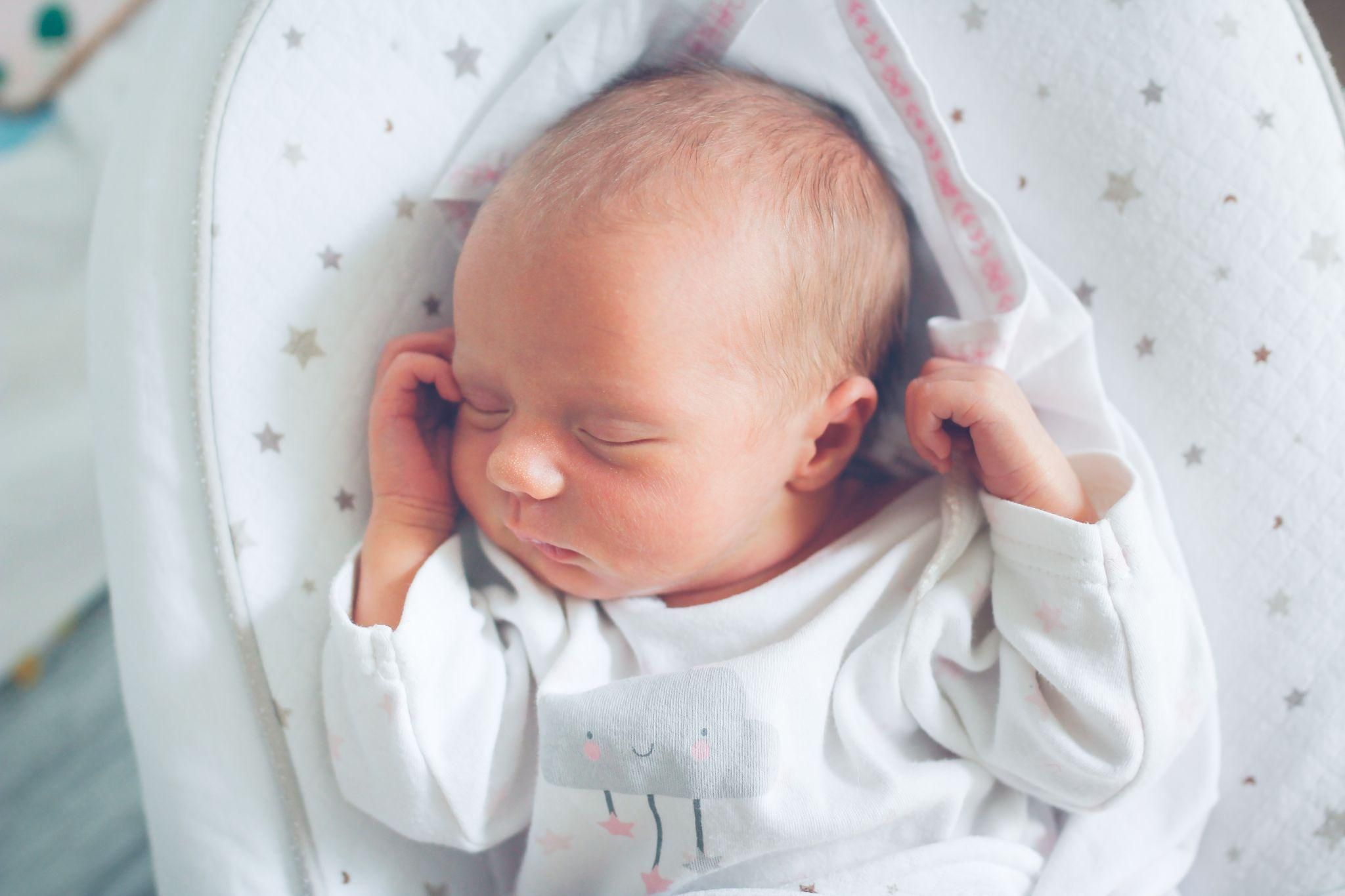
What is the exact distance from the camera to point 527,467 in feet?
2.55

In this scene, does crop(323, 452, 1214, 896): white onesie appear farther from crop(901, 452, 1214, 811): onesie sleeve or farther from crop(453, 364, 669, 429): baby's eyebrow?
crop(453, 364, 669, 429): baby's eyebrow

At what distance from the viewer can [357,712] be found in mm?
836

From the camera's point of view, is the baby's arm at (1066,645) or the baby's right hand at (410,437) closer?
the baby's arm at (1066,645)

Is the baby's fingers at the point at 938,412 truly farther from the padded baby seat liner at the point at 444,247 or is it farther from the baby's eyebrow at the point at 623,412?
the baby's eyebrow at the point at 623,412

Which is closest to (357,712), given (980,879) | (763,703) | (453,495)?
(453,495)

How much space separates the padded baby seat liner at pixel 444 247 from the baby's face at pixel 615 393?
175 millimetres

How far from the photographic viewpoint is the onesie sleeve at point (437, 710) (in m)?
0.82

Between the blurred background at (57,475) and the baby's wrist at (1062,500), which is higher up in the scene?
the baby's wrist at (1062,500)

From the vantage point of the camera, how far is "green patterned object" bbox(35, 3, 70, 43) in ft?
5.46

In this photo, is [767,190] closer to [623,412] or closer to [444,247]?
[623,412]

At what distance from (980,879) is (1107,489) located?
0.36 meters

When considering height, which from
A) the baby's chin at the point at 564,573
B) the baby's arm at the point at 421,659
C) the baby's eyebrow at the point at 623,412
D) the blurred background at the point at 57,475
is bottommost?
the blurred background at the point at 57,475

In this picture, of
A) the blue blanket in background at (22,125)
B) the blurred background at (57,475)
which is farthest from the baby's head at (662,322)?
the blue blanket in background at (22,125)

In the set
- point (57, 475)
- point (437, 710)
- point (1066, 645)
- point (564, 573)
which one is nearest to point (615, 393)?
point (564, 573)
